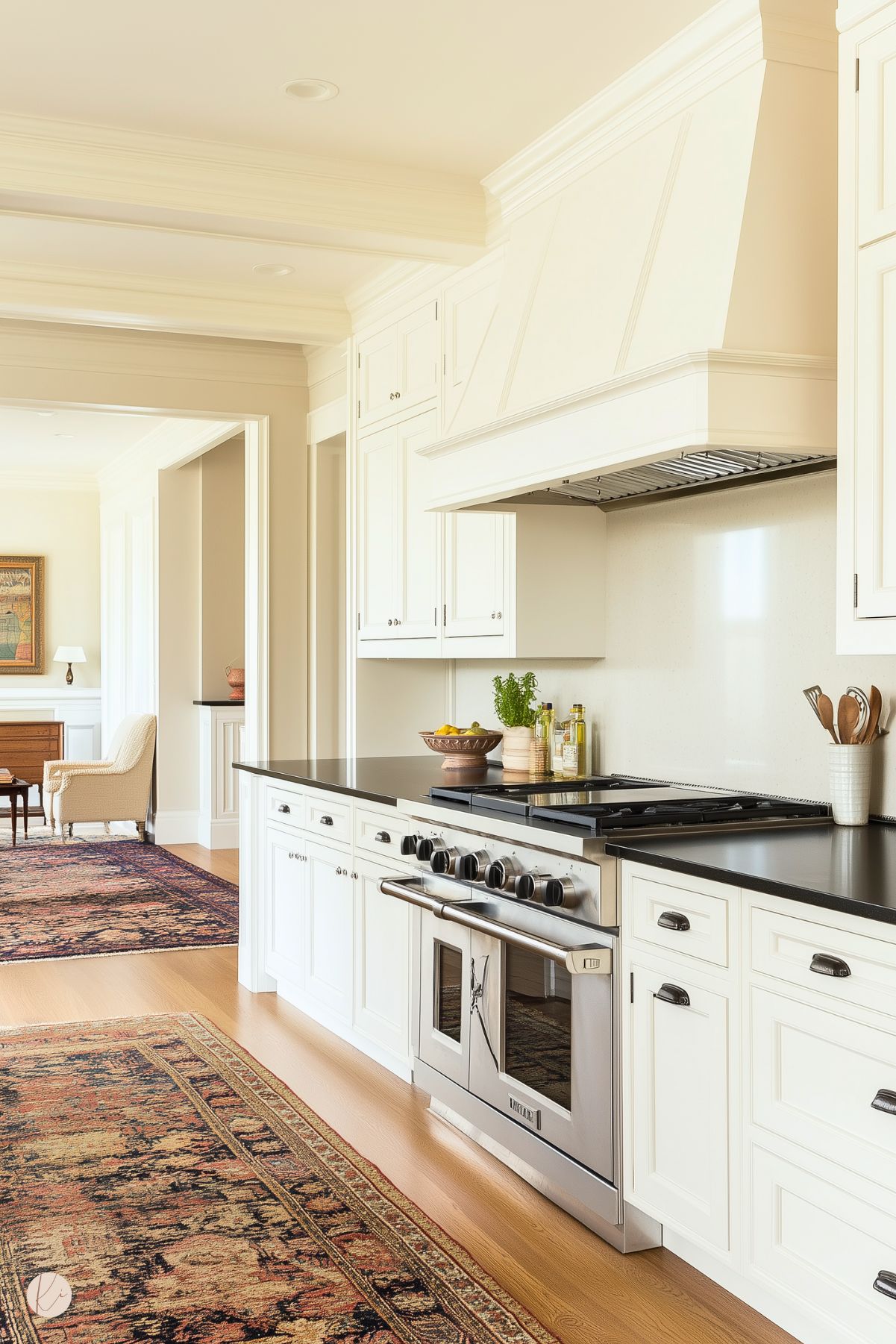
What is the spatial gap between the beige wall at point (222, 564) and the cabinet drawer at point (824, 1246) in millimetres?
7068

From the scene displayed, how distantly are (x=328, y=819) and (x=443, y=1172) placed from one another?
1361mm

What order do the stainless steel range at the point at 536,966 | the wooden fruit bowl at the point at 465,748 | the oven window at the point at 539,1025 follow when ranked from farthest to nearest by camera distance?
the wooden fruit bowl at the point at 465,748
the oven window at the point at 539,1025
the stainless steel range at the point at 536,966

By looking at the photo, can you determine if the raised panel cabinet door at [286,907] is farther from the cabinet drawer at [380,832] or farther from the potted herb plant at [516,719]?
the potted herb plant at [516,719]

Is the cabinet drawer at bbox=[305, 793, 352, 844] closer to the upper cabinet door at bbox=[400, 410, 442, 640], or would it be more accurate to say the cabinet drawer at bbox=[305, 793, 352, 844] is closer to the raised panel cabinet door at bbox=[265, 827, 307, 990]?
the raised panel cabinet door at bbox=[265, 827, 307, 990]

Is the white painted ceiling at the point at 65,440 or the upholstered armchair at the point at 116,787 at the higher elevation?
the white painted ceiling at the point at 65,440

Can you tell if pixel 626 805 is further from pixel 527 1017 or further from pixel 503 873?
pixel 527 1017

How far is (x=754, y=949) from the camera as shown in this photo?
2232 mm

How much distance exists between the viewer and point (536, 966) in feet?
9.53

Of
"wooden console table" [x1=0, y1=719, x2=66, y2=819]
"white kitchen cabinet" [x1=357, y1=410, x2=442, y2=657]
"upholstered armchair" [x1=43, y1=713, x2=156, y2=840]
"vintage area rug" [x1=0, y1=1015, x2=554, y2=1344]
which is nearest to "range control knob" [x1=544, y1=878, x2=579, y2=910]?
"vintage area rug" [x1=0, y1=1015, x2=554, y2=1344]

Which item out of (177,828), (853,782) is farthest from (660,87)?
(177,828)

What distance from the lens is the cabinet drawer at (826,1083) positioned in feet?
6.39

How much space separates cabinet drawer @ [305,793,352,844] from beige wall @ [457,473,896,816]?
0.86 m

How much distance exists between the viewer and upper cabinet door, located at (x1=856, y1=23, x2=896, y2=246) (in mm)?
2379

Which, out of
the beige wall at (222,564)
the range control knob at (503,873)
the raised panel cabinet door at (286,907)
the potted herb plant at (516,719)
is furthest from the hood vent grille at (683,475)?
the beige wall at (222,564)
